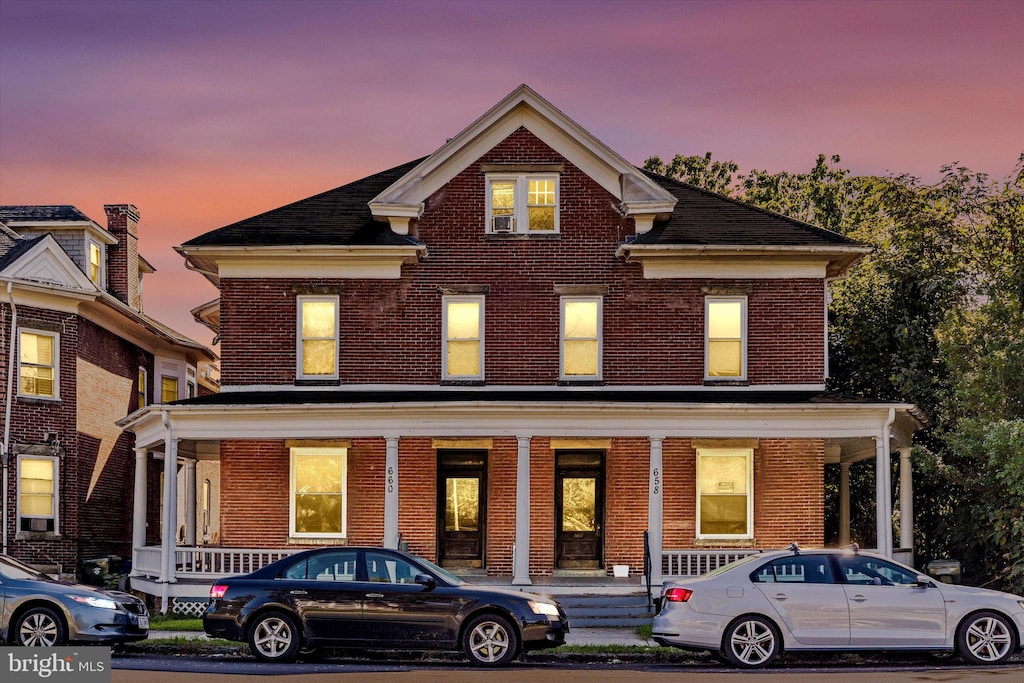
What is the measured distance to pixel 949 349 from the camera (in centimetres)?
2920

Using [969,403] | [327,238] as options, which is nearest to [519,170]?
[327,238]

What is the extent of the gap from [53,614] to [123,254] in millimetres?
19519

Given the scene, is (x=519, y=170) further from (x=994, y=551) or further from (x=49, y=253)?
(x=994, y=551)

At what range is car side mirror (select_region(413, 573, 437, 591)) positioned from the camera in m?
17.5

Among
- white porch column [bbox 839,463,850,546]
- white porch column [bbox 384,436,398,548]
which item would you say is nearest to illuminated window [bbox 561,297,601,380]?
white porch column [bbox 384,436,398,548]

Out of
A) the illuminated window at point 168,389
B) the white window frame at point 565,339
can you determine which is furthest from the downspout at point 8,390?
the white window frame at point 565,339

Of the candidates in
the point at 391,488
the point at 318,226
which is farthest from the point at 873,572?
the point at 318,226

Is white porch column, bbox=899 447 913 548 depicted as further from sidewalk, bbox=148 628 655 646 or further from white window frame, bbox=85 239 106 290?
white window frame, bbox=85 239 106 290

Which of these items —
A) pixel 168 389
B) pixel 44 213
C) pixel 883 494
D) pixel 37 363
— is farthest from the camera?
pixel 168 389

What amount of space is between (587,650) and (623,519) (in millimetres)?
8135

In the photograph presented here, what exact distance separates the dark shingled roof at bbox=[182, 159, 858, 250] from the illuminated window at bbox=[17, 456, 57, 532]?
6773 mm

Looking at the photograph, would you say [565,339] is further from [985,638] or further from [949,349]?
[985,638]

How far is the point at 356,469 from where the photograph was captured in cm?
2727

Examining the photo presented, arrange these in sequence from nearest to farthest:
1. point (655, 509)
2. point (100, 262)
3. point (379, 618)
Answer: point (379, 618) < point (655, 509) < point (100, 262)
